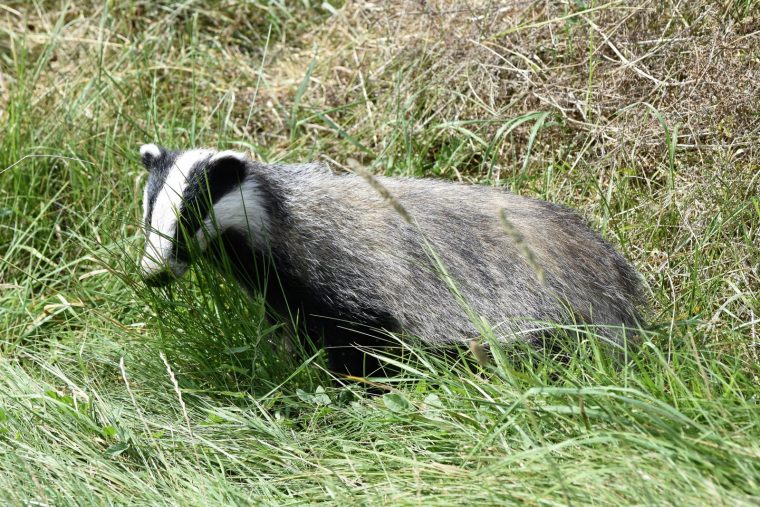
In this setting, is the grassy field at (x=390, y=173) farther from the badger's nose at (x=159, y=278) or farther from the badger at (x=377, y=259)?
the badger at (x=377, y=259)

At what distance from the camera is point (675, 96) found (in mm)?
5223

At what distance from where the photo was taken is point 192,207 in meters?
4.02

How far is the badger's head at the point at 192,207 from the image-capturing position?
13.1 ft

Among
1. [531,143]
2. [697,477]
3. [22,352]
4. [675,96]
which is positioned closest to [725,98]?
[675,96]

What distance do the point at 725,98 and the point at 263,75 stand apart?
2.82 m

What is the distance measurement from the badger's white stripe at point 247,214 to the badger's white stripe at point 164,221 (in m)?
0.18

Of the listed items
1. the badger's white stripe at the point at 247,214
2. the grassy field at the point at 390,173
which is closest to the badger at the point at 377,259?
the badger's white stripe at the point at 247,214

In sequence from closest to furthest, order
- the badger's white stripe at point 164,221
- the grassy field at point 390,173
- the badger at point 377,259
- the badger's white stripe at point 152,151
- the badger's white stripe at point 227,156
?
the grassy field at point 390,173 < the badger's white stripe at point 164,221 < the badger's white stripe at point 227,156 < the badger at point 377,259 < the badger's white stripe at point 152,151

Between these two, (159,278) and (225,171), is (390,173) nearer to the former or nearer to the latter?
(225,171)

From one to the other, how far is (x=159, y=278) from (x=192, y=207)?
0.33m

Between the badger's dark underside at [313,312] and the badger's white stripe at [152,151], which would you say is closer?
the badger's dark underside at [313,312]

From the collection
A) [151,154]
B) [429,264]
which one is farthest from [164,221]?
[429,264]

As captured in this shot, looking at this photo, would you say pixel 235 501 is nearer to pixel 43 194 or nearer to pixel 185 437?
pixel 185 437

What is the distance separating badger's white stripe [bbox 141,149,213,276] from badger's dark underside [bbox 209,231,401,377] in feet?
0.88
